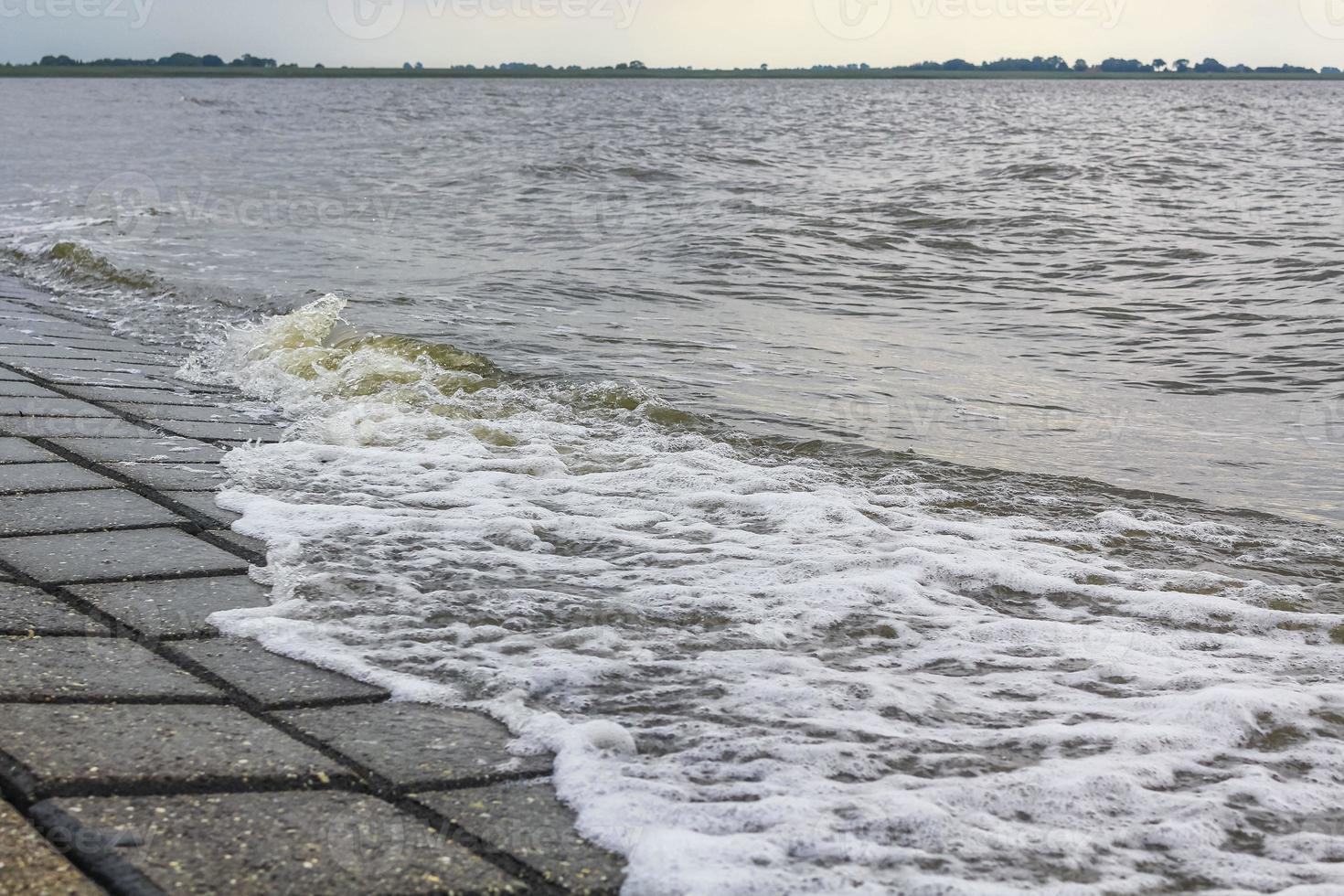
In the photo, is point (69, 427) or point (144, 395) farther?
point (144, 395)

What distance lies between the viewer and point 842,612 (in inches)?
120

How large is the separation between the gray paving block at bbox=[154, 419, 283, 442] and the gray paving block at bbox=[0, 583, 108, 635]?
6.35ft

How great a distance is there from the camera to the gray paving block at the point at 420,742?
1.99m

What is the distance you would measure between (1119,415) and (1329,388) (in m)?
1.82

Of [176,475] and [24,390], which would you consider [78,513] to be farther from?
[24,390]

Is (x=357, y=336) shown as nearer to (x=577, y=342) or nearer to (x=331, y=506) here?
(x=577, y=342)

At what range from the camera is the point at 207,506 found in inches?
140

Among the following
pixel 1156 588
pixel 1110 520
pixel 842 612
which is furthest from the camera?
pixel 1110 520

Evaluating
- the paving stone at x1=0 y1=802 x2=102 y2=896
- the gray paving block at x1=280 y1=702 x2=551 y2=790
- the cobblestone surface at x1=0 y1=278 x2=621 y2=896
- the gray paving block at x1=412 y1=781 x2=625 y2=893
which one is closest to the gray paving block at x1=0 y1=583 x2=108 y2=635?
the cobblestone surface at x1=0 y1=278 x2=621 y2=896

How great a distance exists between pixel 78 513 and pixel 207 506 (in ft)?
1.21

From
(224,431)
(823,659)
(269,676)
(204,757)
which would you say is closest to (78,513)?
(269,676)

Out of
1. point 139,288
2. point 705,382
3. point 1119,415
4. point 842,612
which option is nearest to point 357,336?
point 705,382

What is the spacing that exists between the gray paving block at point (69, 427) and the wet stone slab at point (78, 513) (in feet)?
2.77

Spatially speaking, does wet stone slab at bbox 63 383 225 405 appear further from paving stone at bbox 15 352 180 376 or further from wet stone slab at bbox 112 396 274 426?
paving stone at bbox 15 352 180 376
